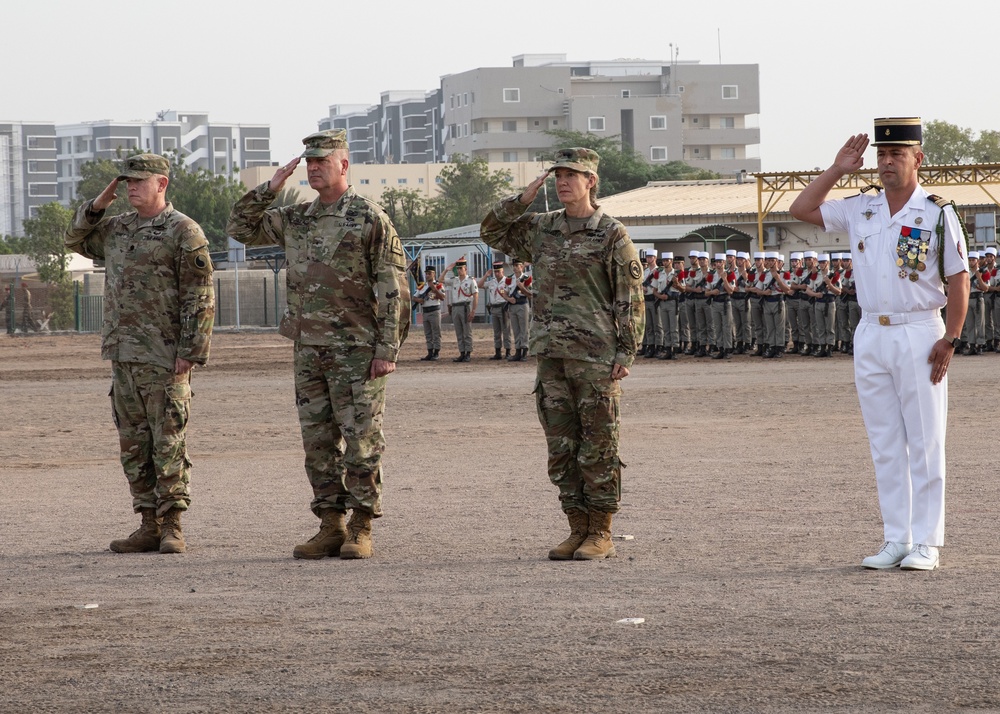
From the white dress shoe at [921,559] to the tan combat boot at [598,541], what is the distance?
1474 millimetres

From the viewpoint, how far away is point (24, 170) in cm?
19212

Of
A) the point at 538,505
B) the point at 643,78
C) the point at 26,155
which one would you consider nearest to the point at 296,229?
the point at 538,505

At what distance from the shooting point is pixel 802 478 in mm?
10438

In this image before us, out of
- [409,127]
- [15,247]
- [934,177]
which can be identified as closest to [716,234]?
[934,177]

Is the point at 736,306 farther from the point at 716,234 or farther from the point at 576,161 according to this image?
the point at 576,161

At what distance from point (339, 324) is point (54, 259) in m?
48.8

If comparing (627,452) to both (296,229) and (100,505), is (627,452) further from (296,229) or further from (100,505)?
(296,229)

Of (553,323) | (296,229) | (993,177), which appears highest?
(993,177)

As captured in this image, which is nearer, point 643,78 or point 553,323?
point 553,323

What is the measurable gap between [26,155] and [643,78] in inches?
3849

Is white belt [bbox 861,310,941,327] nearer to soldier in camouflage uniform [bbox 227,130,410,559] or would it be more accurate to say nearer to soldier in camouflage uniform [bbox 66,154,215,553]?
soldier in camouflage uniform [bbox 227,130,410,559]

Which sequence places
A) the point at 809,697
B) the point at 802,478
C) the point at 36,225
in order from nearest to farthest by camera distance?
the point at 809,697 < the point at 802,478 < the point at 36,225

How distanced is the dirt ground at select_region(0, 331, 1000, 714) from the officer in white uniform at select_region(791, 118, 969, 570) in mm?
341

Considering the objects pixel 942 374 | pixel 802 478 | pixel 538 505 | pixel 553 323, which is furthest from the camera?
pixel 802 478
